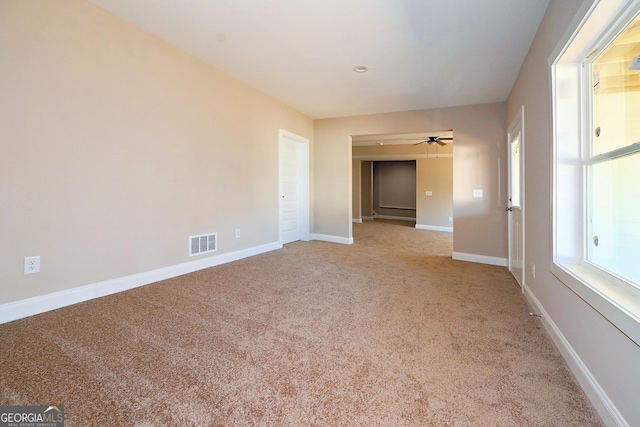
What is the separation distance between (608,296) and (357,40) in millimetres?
2910

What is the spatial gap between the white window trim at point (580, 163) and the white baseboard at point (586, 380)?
369 mm

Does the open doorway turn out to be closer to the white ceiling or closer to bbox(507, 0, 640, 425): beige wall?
the white ceiling

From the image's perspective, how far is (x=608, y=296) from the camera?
1349 mm

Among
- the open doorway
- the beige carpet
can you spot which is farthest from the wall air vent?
the open doorway

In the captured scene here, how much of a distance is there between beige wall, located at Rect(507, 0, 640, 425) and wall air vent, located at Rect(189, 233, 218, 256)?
3.67m

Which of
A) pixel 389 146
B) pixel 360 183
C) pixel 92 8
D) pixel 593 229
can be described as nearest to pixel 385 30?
pixel 593 229

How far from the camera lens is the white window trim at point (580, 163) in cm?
129

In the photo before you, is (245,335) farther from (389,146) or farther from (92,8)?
(389,146)

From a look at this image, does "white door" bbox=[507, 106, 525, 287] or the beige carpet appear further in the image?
"white door" bbox=[507, 106, 525, 287]

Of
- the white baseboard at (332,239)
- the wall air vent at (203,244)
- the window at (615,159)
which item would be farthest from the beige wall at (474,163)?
the wall air vent at (203,244)

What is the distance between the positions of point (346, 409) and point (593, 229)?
1874 mm

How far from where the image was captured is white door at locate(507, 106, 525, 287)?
10.3ft

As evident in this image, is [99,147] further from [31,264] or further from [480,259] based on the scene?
[480,259]

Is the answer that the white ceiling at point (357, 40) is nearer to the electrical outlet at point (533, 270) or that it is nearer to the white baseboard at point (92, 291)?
the electrical outlet at point (533, 270)
